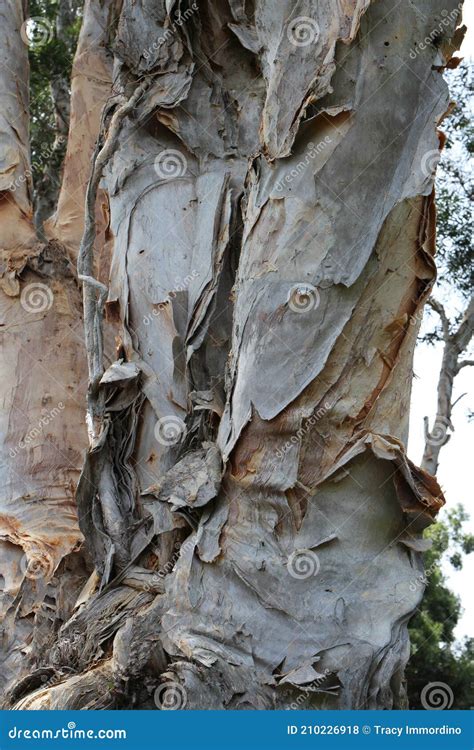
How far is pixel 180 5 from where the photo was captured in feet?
13.7

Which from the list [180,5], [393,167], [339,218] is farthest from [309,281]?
[180,5]

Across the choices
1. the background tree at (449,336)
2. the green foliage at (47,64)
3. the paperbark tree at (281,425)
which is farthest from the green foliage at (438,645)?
the paperbark tree at (281,425)

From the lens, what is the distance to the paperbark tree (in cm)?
309

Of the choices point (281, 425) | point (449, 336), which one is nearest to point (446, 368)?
point (449, 336)

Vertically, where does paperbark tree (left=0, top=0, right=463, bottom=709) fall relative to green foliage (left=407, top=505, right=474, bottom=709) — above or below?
above

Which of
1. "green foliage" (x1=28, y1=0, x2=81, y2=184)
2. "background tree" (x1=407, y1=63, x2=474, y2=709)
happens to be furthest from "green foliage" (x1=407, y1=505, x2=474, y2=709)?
"green foliage" (x1=28, y1=0, x2=81, y2=184)

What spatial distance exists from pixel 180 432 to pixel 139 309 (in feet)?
1.82

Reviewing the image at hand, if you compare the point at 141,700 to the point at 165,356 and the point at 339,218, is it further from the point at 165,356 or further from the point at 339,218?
the point at 339,218

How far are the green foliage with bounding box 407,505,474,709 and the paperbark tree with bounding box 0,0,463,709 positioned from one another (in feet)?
29.7

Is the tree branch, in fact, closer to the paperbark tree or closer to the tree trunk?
the tree trunk

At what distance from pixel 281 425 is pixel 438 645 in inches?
427

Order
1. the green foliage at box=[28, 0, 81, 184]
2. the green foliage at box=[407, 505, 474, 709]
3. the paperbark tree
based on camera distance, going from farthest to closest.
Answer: the green foliage at box=[407, 505, 474, 709]
the green foliage at box=[28, 0, 81, 184]
the paperbark tree

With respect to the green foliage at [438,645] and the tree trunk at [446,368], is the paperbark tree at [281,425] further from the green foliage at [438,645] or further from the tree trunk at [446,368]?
the green foliage at [438,645]

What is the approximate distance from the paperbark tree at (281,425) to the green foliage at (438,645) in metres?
9.06
